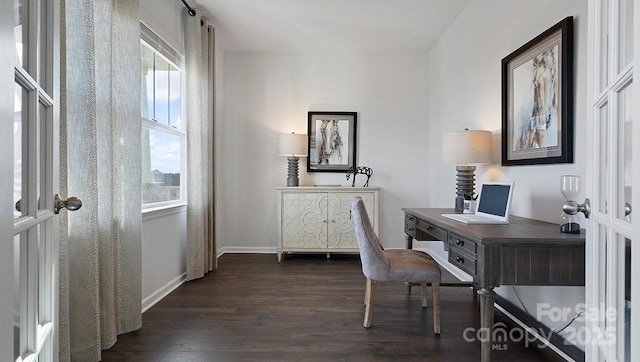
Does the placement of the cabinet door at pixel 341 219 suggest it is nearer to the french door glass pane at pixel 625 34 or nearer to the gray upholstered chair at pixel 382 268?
the gray upholstered chair at pixel 382 268

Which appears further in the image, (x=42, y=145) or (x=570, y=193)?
(x=570, y=193)

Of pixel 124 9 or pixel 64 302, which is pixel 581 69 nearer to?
pixel 124 9

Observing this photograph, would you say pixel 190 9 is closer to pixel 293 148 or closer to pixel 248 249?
pixel 293 148

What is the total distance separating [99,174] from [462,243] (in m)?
2.09

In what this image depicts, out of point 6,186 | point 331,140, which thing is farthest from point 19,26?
point 331,140

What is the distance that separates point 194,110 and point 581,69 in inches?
120

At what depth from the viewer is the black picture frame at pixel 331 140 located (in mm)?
4508

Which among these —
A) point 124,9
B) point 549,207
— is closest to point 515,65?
point 549,207

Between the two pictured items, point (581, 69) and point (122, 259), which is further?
point (122, 259)

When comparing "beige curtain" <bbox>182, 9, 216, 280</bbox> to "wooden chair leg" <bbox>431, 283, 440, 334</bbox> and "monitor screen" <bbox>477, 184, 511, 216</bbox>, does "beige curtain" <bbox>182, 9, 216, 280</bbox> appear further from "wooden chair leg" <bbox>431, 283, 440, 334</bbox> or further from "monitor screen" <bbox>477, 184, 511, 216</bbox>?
"monitor screen" <bbox>477, 184, 511, 216</bbox>

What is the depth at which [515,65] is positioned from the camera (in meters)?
2.46

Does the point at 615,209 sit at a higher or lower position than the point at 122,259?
higher

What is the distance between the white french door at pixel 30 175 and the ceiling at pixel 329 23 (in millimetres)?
2692

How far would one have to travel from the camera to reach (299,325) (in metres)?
2.38
